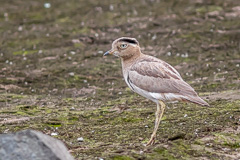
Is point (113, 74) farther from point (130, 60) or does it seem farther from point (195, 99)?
point (195, 99)

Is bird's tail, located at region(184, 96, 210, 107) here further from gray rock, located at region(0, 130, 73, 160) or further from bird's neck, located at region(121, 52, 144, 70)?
gray rock, located at region(0, 130, 73, 160)

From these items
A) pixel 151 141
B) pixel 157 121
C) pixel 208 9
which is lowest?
pixel 151 141

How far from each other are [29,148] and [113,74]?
683 centimetres

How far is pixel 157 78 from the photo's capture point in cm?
792

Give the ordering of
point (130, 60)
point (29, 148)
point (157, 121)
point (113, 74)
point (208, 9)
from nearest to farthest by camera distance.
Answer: point (29, 148) < point (157, 121) < point (130, 60) < point (113, 74) < point (208, 9)

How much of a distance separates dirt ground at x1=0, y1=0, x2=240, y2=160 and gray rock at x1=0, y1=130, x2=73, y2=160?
1.17m

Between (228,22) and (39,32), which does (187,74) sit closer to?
(228,22)

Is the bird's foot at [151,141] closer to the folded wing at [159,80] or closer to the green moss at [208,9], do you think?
the folded wing at [159,80]

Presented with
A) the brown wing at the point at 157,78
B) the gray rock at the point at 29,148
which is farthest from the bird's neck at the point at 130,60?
the gray rock at the point at 29,148

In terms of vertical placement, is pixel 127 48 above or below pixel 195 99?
above

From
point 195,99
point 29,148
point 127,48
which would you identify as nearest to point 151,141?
point 195,99

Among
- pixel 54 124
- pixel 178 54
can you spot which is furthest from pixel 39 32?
pixel 54 124

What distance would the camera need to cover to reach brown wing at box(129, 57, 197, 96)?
25.3 feet

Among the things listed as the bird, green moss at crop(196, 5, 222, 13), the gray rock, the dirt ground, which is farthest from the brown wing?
green moss at crop(196, 5, 222, 13)
